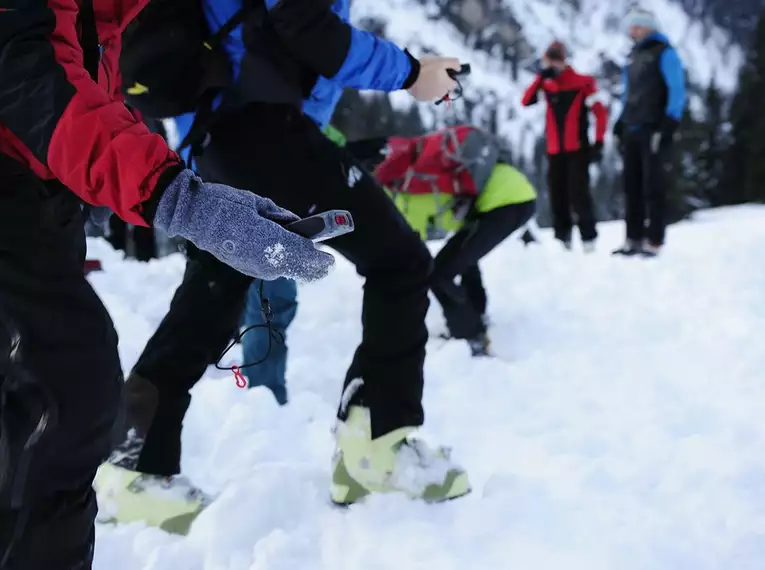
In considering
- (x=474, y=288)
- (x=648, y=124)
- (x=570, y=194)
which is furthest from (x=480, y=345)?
(x=570, y=194)

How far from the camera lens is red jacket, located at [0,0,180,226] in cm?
104

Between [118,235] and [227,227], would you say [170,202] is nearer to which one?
[227,227]

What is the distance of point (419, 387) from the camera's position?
203cm

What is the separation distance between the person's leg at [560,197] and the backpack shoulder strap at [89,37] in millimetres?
6497

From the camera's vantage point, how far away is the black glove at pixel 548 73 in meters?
7.00

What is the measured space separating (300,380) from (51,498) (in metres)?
2.35

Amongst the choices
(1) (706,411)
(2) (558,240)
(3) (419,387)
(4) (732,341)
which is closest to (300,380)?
(3) (419,387)

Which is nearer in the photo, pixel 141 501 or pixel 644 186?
pixel 141 501

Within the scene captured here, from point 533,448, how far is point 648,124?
4.85m

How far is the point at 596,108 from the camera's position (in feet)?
23.3

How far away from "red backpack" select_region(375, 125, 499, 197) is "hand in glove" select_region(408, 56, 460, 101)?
185cm

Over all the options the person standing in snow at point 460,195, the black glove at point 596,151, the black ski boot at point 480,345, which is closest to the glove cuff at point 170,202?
the person standing in snow at point 460,195

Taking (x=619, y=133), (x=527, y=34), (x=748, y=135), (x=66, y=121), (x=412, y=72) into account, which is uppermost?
(x=66, y=121)

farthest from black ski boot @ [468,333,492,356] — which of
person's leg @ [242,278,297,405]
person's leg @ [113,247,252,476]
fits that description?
person's leg @ [113,247,252,476]
